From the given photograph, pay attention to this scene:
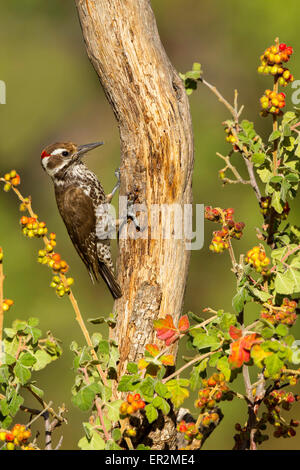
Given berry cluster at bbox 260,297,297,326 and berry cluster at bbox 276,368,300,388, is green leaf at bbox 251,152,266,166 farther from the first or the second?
berry cluster at bbox 276,368,300,388

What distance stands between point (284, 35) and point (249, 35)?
46cm

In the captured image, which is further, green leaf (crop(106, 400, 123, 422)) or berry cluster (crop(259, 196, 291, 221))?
berry cluster (crop(259, 196, 291, 221))

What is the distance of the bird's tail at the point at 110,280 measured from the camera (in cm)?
270

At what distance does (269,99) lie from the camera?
2227mm

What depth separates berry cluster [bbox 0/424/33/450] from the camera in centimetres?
198

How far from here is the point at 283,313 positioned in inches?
79.9

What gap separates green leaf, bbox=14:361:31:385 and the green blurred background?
11.3 feet

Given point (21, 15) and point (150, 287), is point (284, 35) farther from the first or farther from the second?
point (150, 287)

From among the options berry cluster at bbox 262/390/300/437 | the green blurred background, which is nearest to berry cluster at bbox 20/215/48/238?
berry cluster at bbox 262/390/300/437

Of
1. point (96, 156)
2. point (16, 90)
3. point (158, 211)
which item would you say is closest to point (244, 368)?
point (158, 211)

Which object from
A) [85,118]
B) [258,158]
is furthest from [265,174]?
[85,118]

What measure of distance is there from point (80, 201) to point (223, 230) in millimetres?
1707

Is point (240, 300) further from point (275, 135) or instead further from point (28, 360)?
point (28, 360)

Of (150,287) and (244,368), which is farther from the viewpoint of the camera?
(150,287)
